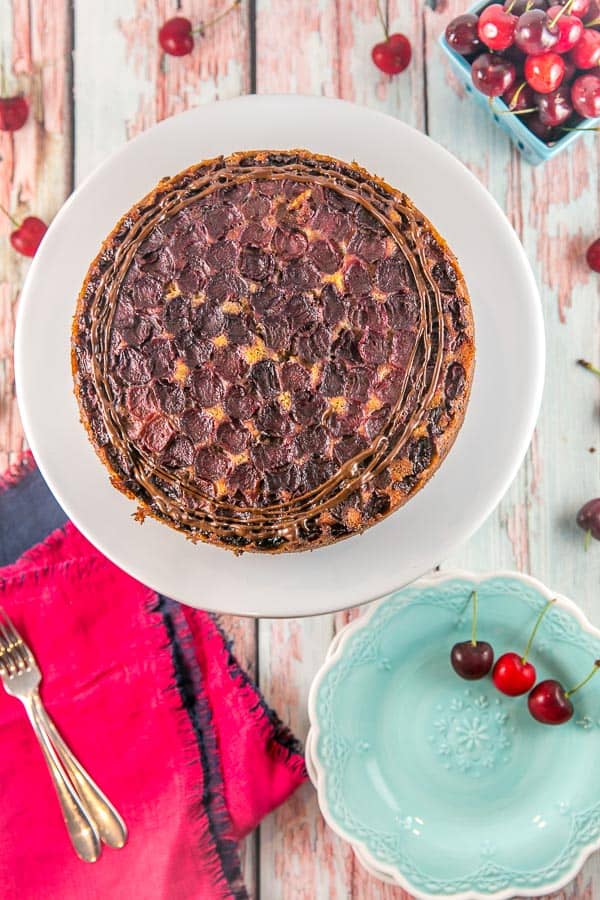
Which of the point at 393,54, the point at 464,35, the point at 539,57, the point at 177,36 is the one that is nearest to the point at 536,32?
the point at 539,57

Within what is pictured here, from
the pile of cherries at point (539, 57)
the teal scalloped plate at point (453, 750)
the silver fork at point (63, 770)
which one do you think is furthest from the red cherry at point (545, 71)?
the silver fork at point (63, 770)

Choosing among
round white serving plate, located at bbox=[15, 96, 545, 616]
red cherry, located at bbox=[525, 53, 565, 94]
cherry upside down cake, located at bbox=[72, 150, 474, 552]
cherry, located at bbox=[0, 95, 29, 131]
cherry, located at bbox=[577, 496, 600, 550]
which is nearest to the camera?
cherry upside down cake, located at bbox=[72, 150, 474, 552]

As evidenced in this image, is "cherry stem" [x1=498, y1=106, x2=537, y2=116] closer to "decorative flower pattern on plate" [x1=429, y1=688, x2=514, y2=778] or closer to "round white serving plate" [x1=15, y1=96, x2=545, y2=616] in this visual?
"round white serving plate" [x1=15, y1=96, x2=545, y2=616]

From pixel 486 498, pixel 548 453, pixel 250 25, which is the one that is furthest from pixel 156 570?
pixel 250 25

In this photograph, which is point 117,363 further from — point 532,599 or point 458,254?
point 532,599

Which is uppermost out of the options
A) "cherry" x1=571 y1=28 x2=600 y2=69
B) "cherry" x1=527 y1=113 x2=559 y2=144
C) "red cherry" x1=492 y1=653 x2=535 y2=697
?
"cherry" x1=571 y1=28 x2=600 y2=69

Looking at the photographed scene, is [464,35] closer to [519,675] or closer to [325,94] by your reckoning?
[325,94]

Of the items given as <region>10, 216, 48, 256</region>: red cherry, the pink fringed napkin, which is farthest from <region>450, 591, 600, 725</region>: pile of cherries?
<region>10, 216, 48, 256</region>: red cherry
